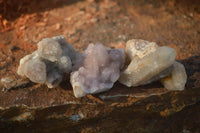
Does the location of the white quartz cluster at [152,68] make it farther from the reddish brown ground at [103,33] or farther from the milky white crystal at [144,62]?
the reddish brown ground at [103,33]

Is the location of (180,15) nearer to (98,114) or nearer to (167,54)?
(167,54)

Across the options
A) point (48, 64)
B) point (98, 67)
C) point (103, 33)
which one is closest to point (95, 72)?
point (98, 67)

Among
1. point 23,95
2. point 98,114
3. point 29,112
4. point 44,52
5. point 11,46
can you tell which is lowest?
point 98,114

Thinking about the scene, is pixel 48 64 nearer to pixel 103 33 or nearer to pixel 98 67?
pixel 98 67

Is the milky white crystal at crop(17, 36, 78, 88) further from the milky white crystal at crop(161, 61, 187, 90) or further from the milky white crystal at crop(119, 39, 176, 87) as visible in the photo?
the milky white crystal at crop(161, 61, 187, 90)

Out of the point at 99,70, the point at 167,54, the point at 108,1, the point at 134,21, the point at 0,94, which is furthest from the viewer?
the point at 108,1

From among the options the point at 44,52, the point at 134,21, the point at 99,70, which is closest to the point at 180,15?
the point at 134,21
